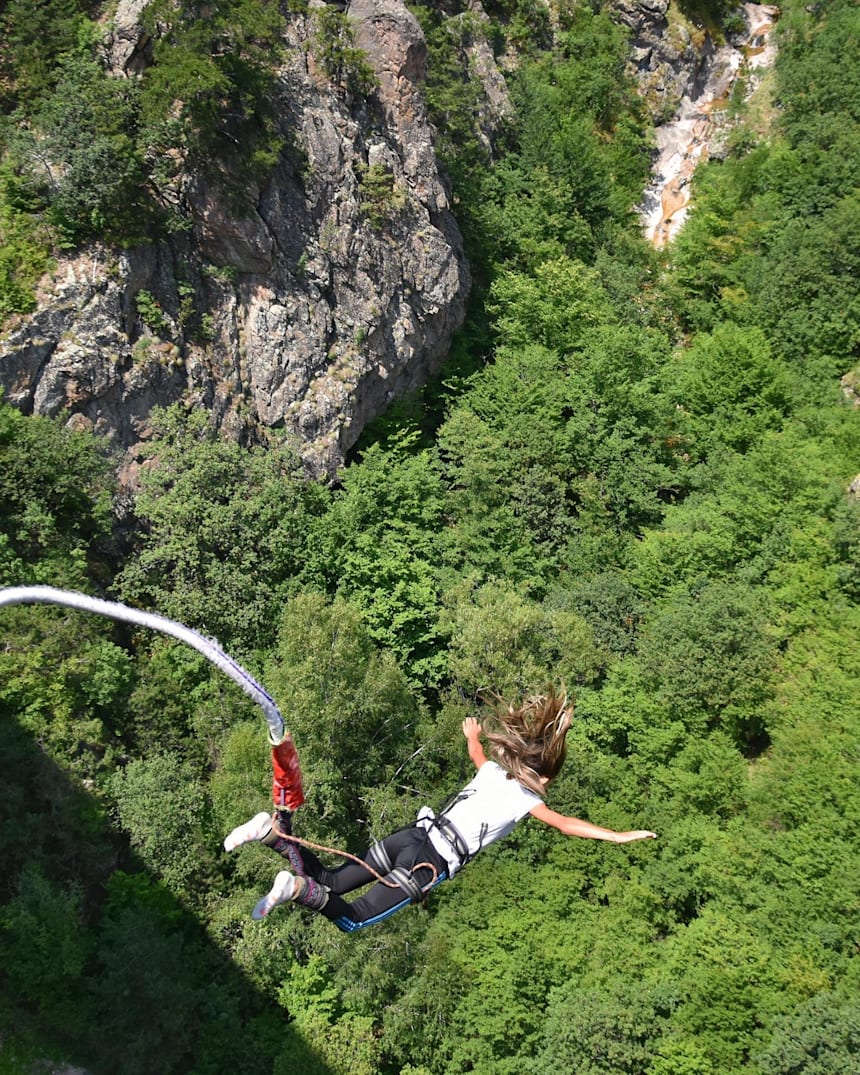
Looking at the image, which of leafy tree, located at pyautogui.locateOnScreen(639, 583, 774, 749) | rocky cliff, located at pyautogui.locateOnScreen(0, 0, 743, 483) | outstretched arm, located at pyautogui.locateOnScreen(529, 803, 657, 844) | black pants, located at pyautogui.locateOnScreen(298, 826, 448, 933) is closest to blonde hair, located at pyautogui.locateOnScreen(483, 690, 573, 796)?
outstretched arm, located at pyautogui.locateOnScreen(529, 803, 657, 844)

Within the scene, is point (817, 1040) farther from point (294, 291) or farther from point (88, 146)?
point (88, 146)

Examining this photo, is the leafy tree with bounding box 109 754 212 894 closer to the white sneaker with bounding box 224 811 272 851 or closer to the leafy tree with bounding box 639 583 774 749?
the leafy tree with bounding box 639 583 774 749

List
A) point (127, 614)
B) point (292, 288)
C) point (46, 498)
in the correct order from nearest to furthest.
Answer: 1. point (127, 614)
2. point (46, 498)
3. point (292, 288)

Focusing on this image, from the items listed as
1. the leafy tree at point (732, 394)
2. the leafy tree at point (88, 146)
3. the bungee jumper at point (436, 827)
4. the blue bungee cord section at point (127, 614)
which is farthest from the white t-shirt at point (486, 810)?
the leafy tree at point (732, 394)

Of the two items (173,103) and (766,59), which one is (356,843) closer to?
(173,103)

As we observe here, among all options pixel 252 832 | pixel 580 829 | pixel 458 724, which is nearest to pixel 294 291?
pixel 458 724

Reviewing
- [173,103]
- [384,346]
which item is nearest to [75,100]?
[173,103]

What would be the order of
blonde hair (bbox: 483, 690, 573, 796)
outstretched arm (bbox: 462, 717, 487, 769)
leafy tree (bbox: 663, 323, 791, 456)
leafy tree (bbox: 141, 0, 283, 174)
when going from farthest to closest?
1. leafy tree (bbox: 663, 323, 791, 456)
2. leafy tree (bbox: 141, 0, 283, 174)
3. outstretched arm (bbox: 462, 717, 487, 769)
4. blonde hair (bbox: 483, 690, 573, 796)
